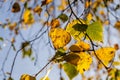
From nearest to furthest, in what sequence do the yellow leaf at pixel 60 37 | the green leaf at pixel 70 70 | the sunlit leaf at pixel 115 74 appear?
the yellow leaf at pixel 60 37 → the green leaf at pixel 70 70 → the sunlit leaf at pixel 115 74

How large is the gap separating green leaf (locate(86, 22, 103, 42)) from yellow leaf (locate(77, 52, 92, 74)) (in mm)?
96

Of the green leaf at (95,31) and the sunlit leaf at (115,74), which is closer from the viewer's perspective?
the green leaf at (95,31)

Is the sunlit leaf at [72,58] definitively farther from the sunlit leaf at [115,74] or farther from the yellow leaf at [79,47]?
the sunlit leaf at [115,74]

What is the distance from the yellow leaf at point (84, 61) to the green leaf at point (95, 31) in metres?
0.10

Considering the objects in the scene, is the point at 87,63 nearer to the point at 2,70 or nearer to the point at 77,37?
the point at 77,37

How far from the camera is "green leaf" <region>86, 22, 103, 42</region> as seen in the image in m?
1.43

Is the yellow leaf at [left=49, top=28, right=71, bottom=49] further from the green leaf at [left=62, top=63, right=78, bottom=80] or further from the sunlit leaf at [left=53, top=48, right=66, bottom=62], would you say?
the green leaf at [left=62, top=63, right=78, bottom=80]

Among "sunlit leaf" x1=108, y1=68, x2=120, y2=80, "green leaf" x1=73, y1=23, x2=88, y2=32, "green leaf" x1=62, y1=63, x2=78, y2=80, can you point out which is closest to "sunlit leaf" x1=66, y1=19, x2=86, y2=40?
"green leaf" x1=73, y1=23, x2=88, y2=32

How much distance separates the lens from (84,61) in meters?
1.47

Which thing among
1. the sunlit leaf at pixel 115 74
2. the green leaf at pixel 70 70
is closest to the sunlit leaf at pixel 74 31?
the green leaf at pixel 70 70

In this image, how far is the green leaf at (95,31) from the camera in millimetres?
1429

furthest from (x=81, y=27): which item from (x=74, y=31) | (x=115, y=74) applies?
(x=115, y=74)

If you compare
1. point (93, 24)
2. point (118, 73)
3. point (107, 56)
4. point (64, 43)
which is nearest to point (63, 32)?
point (64, 43)

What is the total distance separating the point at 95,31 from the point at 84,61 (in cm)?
15
